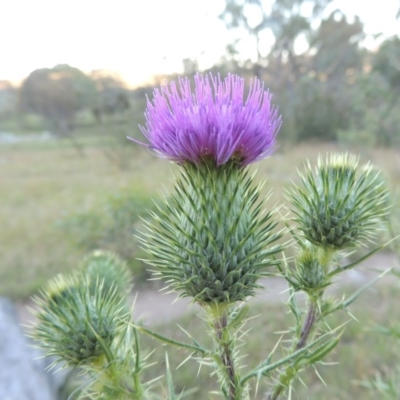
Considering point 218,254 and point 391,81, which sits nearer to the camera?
point 218,254

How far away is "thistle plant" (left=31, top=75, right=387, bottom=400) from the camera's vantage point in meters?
1.48

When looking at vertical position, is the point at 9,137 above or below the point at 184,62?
below

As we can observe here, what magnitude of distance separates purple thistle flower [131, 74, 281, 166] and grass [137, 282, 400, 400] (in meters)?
2.97

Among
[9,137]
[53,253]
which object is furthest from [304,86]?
[9,137]

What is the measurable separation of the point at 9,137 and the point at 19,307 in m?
37.4

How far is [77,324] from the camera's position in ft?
5.89

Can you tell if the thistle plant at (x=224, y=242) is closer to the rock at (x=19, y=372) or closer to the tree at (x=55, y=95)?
the rock at (x=19, y=372)

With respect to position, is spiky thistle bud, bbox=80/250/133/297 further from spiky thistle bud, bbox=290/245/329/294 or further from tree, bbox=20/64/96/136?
tree, bbox=20/64/96/136

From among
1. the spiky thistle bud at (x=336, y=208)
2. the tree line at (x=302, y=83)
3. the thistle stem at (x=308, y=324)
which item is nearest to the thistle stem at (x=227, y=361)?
the thistle stem at (x=308, y=324)

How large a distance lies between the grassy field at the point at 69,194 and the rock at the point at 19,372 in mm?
2295

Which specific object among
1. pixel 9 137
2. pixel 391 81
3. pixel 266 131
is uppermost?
pixel 266 131

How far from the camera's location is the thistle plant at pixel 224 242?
1.48m

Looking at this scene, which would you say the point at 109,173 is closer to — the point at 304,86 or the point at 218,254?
the point at 304,86

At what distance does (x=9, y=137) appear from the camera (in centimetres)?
4019
